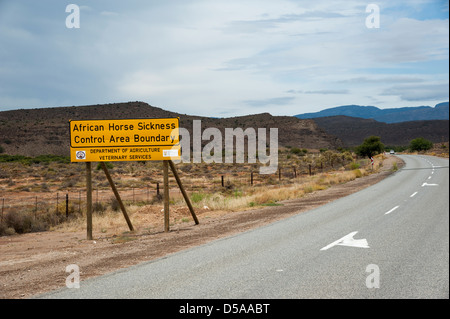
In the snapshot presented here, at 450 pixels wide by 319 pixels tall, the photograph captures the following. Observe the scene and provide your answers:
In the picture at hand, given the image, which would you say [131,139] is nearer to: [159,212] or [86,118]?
[159,212]

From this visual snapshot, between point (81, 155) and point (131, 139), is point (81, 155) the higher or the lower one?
the lower one

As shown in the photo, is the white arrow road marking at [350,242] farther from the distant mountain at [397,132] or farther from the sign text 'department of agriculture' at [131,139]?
the distant mountain at [397,132]

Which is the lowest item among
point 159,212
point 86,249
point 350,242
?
point 159,212

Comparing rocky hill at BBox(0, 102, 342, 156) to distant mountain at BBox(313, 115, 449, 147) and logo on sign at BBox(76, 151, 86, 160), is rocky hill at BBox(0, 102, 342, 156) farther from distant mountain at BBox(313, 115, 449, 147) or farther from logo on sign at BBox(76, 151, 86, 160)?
distant mountain at BBox(313, 115, 449, 147)

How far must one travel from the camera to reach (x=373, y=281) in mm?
6543

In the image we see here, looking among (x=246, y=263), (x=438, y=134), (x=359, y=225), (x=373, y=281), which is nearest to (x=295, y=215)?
(x=359, y=225)

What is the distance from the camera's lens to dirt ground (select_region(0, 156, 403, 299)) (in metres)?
7.81

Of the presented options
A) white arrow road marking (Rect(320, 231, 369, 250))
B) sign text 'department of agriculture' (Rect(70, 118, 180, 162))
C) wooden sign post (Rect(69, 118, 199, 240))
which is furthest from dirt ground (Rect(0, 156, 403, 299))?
white arrow road marking (Rect(320, 231, 369, 250))

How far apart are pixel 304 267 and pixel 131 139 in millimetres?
7387

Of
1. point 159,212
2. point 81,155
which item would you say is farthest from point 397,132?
point 81,155

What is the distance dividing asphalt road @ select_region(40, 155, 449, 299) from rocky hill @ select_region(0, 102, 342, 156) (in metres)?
28.5

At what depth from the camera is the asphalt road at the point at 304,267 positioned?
6207 millimetres

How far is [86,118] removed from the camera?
5972 cm

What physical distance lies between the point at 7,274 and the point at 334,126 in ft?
558
